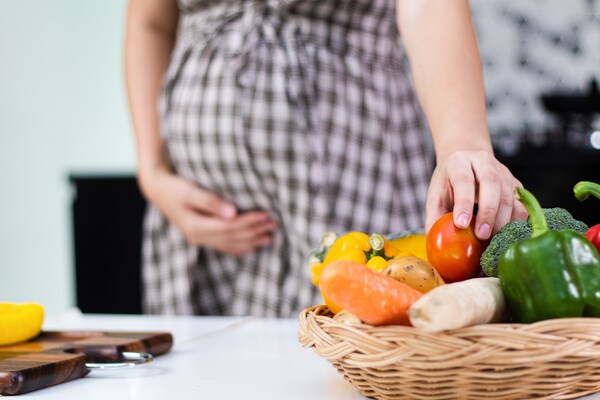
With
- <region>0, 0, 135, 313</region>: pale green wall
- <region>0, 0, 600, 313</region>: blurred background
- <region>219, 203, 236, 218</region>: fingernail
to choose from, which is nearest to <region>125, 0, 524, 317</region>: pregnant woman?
<region>219, 203, 236, 218</region>: fingernail

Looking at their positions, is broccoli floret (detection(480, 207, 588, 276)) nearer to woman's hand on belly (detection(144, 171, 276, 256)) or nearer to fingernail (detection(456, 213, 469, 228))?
fingernail (detection(456, 213, 469, 228))

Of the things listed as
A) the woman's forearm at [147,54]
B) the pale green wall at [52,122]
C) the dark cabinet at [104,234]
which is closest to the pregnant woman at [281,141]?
the woman's forearm at [147,54]

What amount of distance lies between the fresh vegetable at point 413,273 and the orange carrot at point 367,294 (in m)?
0.05

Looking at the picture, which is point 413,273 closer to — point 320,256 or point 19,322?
point 320,256

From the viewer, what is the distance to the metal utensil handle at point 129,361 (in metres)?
0.83

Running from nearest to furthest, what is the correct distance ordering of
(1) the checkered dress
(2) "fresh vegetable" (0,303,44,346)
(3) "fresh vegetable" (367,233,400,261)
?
(3) "fresh vegetable" (367,233,400,261) → (2) "fresh vegetable" (0,303,44,346) → (1) the checkered dress

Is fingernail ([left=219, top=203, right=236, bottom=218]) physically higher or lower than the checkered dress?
lower

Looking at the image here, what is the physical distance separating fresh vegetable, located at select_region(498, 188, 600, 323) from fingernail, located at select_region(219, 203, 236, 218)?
899mm

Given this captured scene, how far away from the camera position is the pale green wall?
340 centimetres

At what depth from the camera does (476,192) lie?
0.78 meters

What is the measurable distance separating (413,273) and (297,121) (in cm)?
75

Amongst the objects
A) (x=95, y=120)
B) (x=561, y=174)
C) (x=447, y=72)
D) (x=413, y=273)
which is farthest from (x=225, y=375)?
(x=95, y=120)

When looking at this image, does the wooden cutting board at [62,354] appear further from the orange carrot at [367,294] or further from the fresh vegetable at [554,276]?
the fresh vegetable at [554,276]

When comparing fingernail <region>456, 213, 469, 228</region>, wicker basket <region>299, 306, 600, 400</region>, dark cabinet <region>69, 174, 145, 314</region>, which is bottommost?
dark cabinet <region>69, 174, 145, 314</region>
